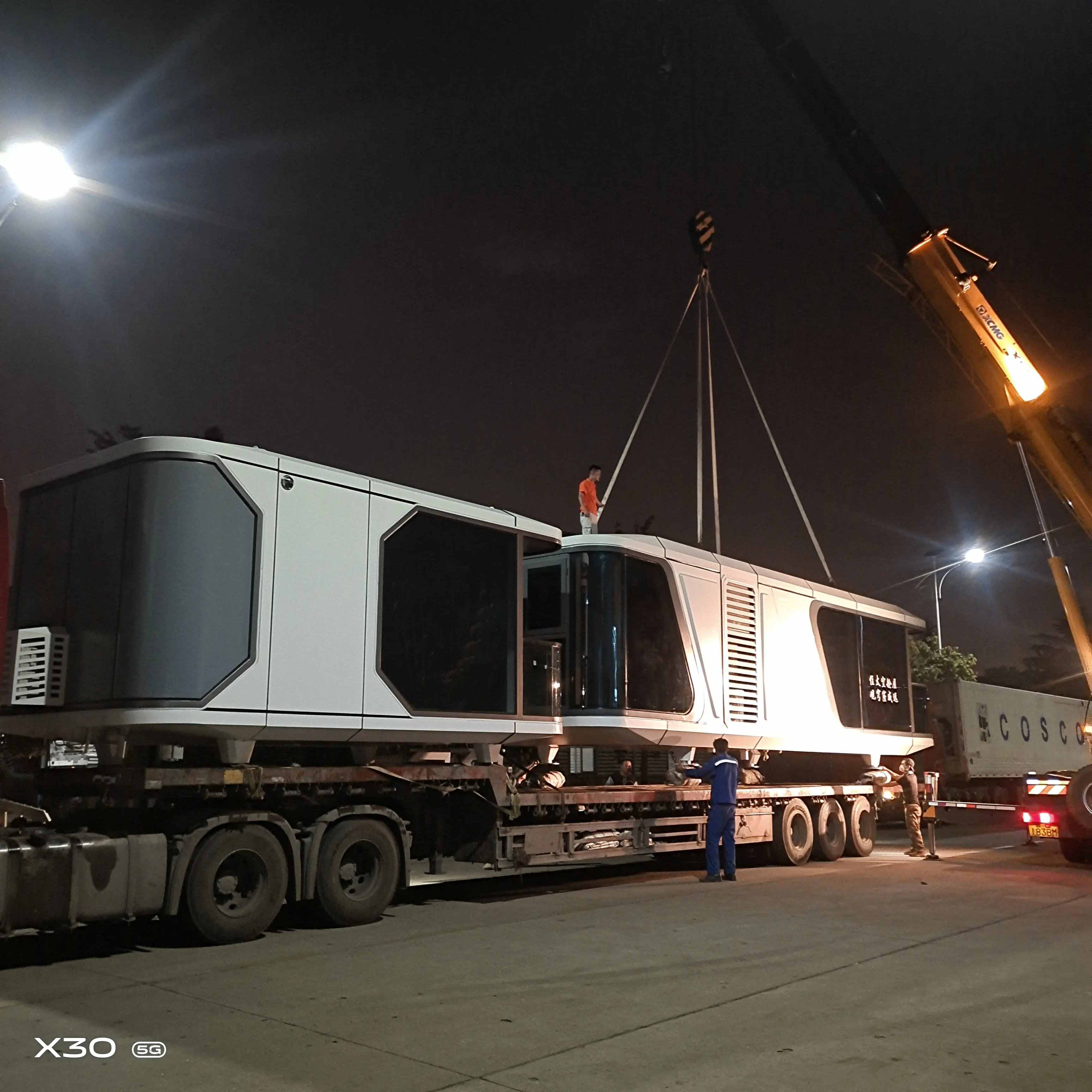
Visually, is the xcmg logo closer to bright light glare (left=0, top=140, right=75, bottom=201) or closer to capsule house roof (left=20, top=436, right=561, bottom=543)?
capsule house roof (left=20, top=436, right=561, bottom=543)

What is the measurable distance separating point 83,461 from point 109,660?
1709mm

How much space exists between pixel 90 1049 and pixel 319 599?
4033 mm

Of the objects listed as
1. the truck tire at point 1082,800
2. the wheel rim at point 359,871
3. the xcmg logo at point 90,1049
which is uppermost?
the truck tire at point 1082,800

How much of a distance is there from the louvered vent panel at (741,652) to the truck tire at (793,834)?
1.81 meters

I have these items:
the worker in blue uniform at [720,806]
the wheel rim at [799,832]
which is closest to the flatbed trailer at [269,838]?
the worker in blue uniform at [720,806]

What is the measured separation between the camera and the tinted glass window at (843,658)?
51.8 feet

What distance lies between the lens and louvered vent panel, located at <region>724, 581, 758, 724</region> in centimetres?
1352

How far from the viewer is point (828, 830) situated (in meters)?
15.9

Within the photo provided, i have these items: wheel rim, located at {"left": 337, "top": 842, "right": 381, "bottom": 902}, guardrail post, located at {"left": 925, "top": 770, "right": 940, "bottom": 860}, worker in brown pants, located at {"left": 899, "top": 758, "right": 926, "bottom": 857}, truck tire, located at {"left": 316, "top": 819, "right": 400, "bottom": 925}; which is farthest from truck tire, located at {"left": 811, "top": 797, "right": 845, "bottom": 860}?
wheel rim, located at {"left": 337, "top": 842, "right": 381, "bottom": 902}

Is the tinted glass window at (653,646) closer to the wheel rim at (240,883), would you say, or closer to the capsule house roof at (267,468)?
the capsule house roof at (267,468)

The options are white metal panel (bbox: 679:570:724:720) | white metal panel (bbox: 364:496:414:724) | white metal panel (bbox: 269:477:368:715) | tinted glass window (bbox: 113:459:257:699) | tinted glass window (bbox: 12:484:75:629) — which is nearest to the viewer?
tinted glass window (bbox: 113:459:257:699)

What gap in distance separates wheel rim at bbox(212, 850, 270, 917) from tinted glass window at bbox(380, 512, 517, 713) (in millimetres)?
1815

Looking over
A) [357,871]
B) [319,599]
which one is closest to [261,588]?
[319,599]

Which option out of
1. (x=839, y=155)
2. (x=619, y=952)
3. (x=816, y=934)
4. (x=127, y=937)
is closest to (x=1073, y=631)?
(x=839, y=155)
